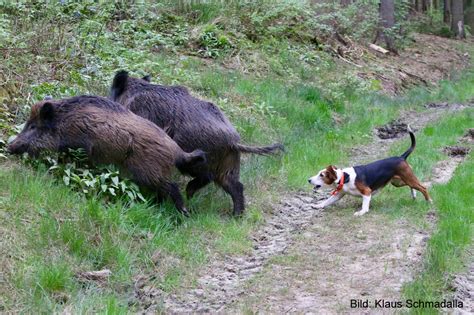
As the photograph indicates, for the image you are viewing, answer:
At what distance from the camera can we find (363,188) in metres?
7.46

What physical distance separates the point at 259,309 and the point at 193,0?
36.4 feet

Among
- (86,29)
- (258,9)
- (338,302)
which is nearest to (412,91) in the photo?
(258,9)

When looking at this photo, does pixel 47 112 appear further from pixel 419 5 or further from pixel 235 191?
pixel 419 5

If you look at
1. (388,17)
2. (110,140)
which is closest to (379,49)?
(388,17)

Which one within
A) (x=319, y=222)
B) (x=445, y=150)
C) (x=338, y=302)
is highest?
(x=338, y=302)

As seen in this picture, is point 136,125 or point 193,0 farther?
point 193,0

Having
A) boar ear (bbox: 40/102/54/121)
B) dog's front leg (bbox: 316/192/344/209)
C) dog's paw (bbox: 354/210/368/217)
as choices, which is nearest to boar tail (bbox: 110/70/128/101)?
boar ear (bbox: 40/102/54/121)

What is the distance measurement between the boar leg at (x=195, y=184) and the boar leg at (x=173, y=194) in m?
0.65

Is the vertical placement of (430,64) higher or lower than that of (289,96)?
lower

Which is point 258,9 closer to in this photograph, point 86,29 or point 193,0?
point 193,0

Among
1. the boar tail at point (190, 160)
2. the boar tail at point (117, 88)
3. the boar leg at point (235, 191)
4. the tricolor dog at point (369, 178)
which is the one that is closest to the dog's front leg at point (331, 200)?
the tricolor dog at point (369, 178)

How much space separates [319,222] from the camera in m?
7.12

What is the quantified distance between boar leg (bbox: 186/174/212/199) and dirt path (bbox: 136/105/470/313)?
2.89ft

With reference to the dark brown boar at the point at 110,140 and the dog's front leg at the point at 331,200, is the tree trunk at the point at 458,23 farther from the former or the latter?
the dark brown boar at the point at 110,140
